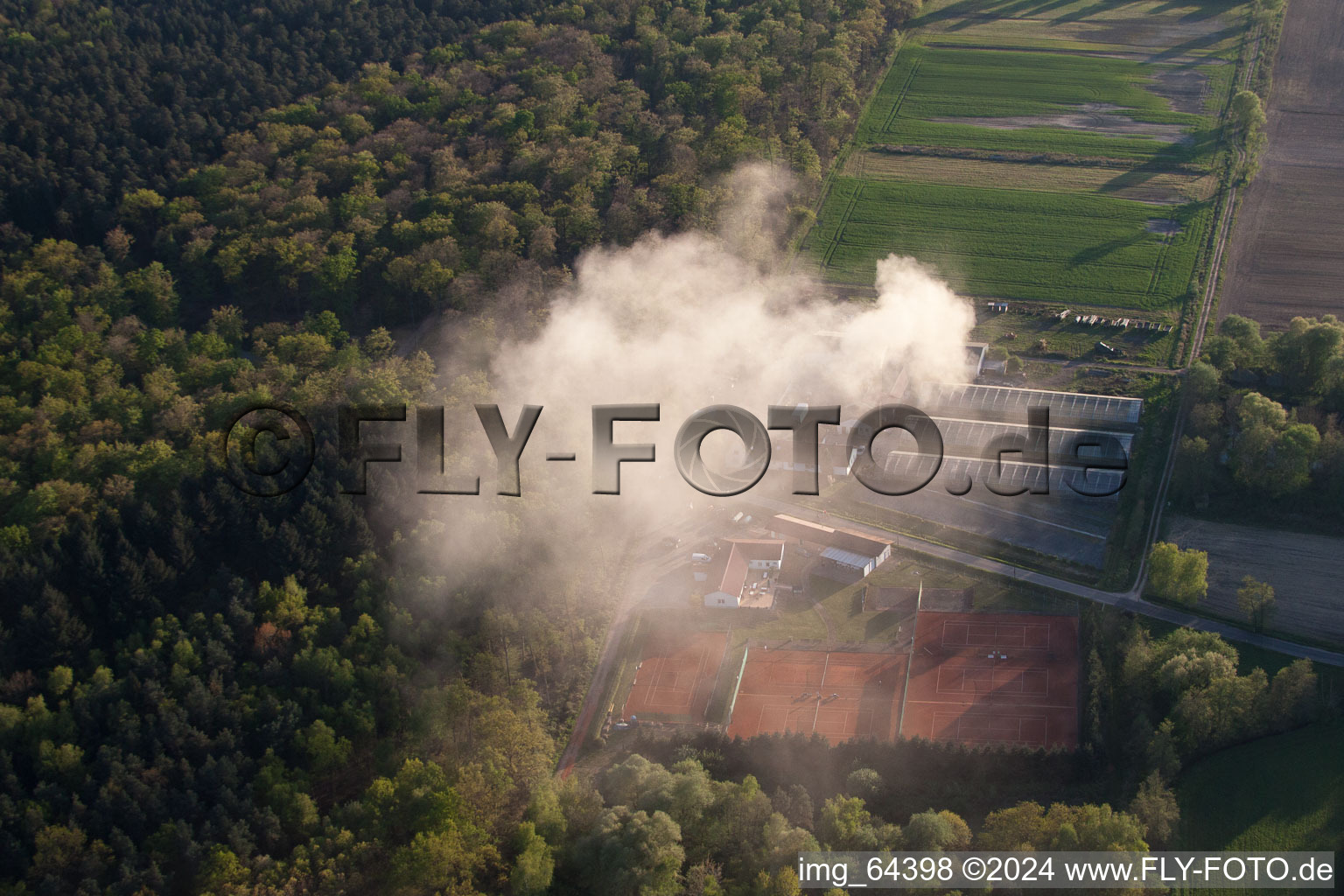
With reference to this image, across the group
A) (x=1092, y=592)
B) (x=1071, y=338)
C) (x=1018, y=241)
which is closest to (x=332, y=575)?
(x=1092, y=592)

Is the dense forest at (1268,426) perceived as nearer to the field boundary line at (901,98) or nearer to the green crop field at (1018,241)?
the green crop field at (1018,241)

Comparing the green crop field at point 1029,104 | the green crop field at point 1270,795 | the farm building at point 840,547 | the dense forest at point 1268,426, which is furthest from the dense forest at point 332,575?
the green crop field at point 1029,104

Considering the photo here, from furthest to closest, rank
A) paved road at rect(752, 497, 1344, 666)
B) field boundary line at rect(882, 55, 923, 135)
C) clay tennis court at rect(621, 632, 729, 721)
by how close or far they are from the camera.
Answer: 1. field boundary line at rect(882, 55, 923, 135)
2. clay tennis court at rect(621, 632, 729, 721)
3. paved road at rect(752, 497, 1344, 666)

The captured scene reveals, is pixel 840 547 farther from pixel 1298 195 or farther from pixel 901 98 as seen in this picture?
pixel 901 98

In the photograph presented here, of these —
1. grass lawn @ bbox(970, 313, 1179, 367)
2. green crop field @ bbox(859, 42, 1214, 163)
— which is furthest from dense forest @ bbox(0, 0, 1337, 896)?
grass lawn @ bbox(970, 313, 1179, 367)

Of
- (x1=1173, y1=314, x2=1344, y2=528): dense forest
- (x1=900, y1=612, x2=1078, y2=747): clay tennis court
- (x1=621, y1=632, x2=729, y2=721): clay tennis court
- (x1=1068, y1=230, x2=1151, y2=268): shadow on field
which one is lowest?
(x1=621, y1=632, x2=729, y2=721): clay tennis court

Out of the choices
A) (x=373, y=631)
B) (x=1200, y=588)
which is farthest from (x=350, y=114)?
(x=1200, y=588)

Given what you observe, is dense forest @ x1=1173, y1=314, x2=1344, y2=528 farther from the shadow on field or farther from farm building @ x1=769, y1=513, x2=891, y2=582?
farm building @ x1=769, y1=513, x2=891, y2=582
